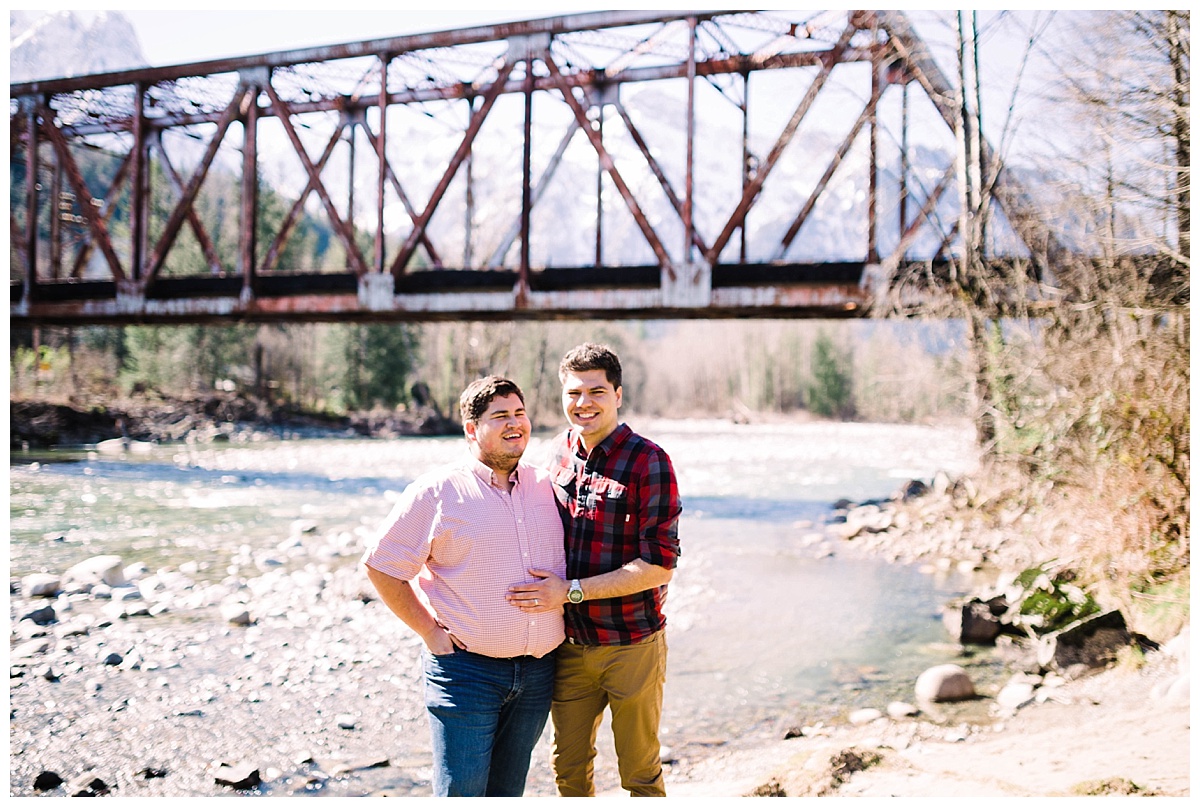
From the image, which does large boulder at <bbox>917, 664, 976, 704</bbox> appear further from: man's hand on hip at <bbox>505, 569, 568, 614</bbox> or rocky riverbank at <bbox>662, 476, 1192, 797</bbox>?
man's hand on hip at <bbox>505, 569, 568, 614</bbox>

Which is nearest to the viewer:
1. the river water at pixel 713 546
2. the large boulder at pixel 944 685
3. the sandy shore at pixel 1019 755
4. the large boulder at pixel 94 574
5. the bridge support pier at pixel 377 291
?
the sandy shore at pixel 1019 755

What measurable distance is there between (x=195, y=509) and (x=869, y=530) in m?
9.68

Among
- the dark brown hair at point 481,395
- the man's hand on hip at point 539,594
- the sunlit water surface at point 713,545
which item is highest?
the dark brown hair at point 481,395

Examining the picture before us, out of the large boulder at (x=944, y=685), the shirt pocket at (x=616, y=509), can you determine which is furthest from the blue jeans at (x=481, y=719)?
the large boulder at (x=944, y=685)

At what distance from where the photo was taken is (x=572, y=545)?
2943 millimetres

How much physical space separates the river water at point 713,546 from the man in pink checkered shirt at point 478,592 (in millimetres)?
2387

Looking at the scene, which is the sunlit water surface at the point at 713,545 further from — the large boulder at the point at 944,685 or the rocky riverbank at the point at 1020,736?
the rocky riverbank at the point at 1020,736

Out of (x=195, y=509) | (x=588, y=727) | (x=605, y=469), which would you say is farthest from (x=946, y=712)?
(x=195, y=509)

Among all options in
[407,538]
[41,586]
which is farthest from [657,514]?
[41,586]

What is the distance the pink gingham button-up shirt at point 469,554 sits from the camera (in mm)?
2703

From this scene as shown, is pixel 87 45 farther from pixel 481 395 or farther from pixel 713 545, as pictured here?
pixel 481 395

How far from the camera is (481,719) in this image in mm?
2715

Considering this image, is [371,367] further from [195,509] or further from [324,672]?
[324,672]

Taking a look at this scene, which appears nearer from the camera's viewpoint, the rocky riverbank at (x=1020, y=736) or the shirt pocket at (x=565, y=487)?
the shirt pocket at (x=565, y=487)
